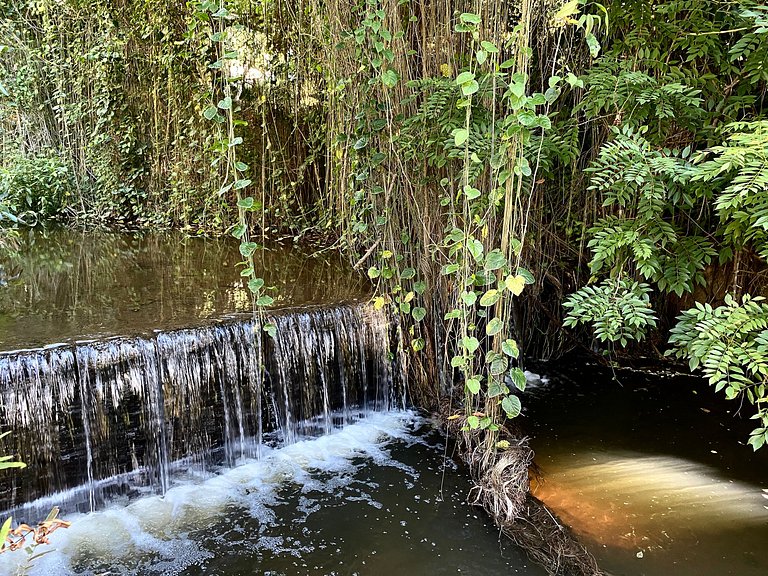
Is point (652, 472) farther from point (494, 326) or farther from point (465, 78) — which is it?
point (465, 78)

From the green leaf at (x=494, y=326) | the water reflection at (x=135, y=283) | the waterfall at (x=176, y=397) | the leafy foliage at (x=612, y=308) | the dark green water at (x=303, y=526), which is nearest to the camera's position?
the dark green water at (x=303, y=526)

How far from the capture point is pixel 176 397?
2.80 m

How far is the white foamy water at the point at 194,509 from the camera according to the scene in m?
2.23

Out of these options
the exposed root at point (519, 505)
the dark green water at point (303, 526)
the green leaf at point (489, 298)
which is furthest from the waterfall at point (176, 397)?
the green leaf at point (489, 298)

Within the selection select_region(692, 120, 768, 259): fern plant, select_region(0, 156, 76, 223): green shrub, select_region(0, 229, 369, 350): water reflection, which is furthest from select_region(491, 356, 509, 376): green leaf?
select_region(0, 156, 76, 223): green shrub

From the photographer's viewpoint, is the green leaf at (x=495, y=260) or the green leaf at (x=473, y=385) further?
the green leaf at (x=473, y=385)

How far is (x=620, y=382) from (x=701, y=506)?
1322 mm

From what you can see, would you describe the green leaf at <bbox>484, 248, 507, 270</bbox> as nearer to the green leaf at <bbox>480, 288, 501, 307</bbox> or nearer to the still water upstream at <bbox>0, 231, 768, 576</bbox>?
the green leaf at <bbox>480, 288, 501, 307</bbox>

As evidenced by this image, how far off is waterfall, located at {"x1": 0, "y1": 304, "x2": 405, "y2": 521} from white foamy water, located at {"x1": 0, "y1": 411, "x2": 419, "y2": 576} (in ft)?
0.34

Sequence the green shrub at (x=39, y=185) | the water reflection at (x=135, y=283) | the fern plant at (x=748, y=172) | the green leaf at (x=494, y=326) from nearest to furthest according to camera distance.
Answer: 1. the fern plant at (x=748, y=172)
2. the green leaf at (x=494, y=326)
3. the water reflection at (x=135, y=283)
4. the green shrub at (x=39, y=185)

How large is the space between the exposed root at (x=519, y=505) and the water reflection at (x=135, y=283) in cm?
131

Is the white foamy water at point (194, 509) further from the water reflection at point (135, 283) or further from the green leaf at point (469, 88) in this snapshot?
the green leaf at point (469, 88)

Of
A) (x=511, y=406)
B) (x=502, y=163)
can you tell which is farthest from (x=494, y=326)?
(x=502, y=163)

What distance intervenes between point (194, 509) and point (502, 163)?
79.5 inches
